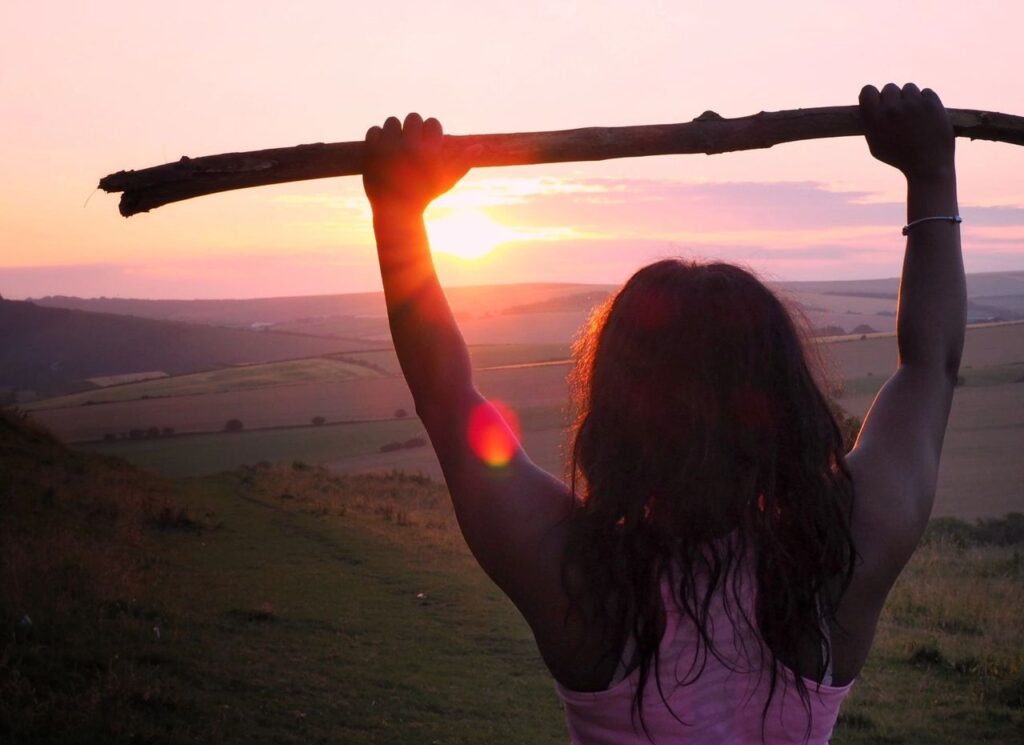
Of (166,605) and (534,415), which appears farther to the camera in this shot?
(534,415)

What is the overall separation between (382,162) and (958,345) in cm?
102

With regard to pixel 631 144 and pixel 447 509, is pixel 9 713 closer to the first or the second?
pixel 631 144

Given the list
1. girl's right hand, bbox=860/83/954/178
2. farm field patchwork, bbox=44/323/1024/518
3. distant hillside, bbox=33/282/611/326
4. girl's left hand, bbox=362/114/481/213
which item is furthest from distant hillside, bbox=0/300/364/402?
girl's right hand, bbox=860/83/954/178

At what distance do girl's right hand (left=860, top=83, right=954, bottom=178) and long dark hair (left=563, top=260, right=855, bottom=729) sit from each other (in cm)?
60

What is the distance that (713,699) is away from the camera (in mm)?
1538

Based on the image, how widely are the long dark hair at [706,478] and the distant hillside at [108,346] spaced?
56.2 meters

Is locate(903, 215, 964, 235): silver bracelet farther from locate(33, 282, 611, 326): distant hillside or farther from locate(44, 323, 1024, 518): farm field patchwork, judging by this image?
locate(33, 282, 611, 326): distant hillside

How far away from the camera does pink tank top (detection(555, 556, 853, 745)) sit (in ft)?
5.00

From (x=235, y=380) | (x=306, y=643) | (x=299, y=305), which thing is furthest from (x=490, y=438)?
(x=299, y=305)

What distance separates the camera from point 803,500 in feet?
5.19

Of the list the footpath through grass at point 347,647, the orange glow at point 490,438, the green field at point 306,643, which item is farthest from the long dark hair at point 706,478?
the footpath through grass at point 347,647

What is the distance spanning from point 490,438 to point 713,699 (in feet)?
1.57

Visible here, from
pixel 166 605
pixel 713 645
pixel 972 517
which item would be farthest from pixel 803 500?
pixel 972 517

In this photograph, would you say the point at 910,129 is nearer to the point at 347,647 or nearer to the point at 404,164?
the point at 404,164
